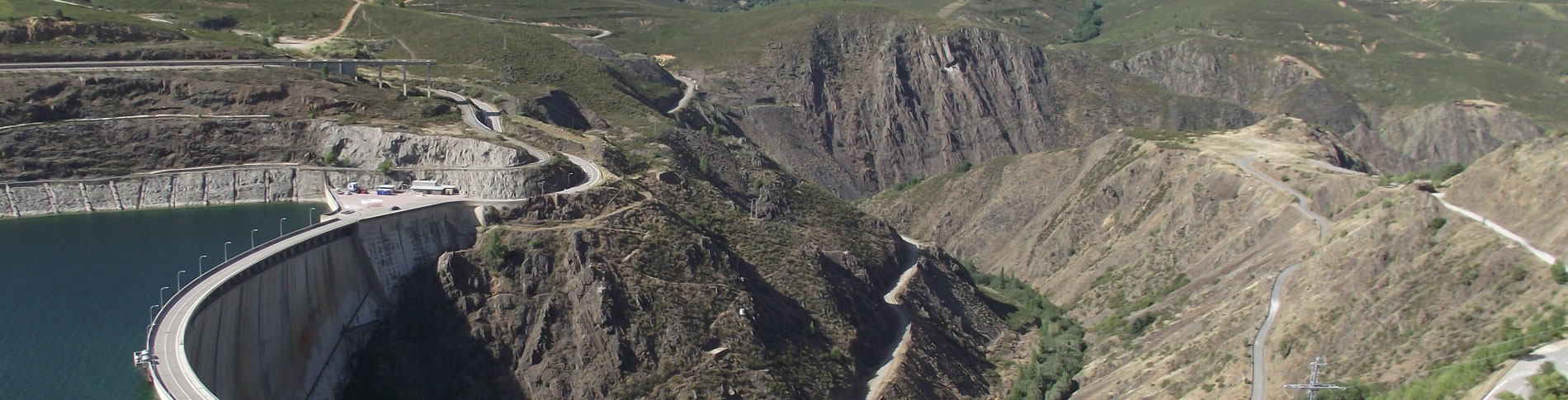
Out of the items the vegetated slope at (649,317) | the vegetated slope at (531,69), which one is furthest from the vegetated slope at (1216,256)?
the vegetated slope at (531,69)

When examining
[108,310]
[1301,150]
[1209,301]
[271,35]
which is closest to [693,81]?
[271,35]

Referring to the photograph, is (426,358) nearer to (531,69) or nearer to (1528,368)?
(1528,368)

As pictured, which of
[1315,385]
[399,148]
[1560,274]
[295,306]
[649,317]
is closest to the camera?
[1560,274]

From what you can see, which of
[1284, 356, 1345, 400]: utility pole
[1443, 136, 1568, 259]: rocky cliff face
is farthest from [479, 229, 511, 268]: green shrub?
[1443, 136, 1568, 259]: rocky cliff face

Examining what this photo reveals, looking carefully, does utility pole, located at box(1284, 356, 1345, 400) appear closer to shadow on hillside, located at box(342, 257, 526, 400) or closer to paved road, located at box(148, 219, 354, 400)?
shadow on hillside, located at box(342, 257, 526, 400)

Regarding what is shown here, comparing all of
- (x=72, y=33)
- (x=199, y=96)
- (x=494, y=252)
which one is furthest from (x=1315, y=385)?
(x=72, y=33)

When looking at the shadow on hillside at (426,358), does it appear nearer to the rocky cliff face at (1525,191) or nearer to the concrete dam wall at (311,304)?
the concrete dam wall at (311,304)

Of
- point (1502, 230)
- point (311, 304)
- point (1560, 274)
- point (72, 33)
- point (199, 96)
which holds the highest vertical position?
point (1560, 274)
